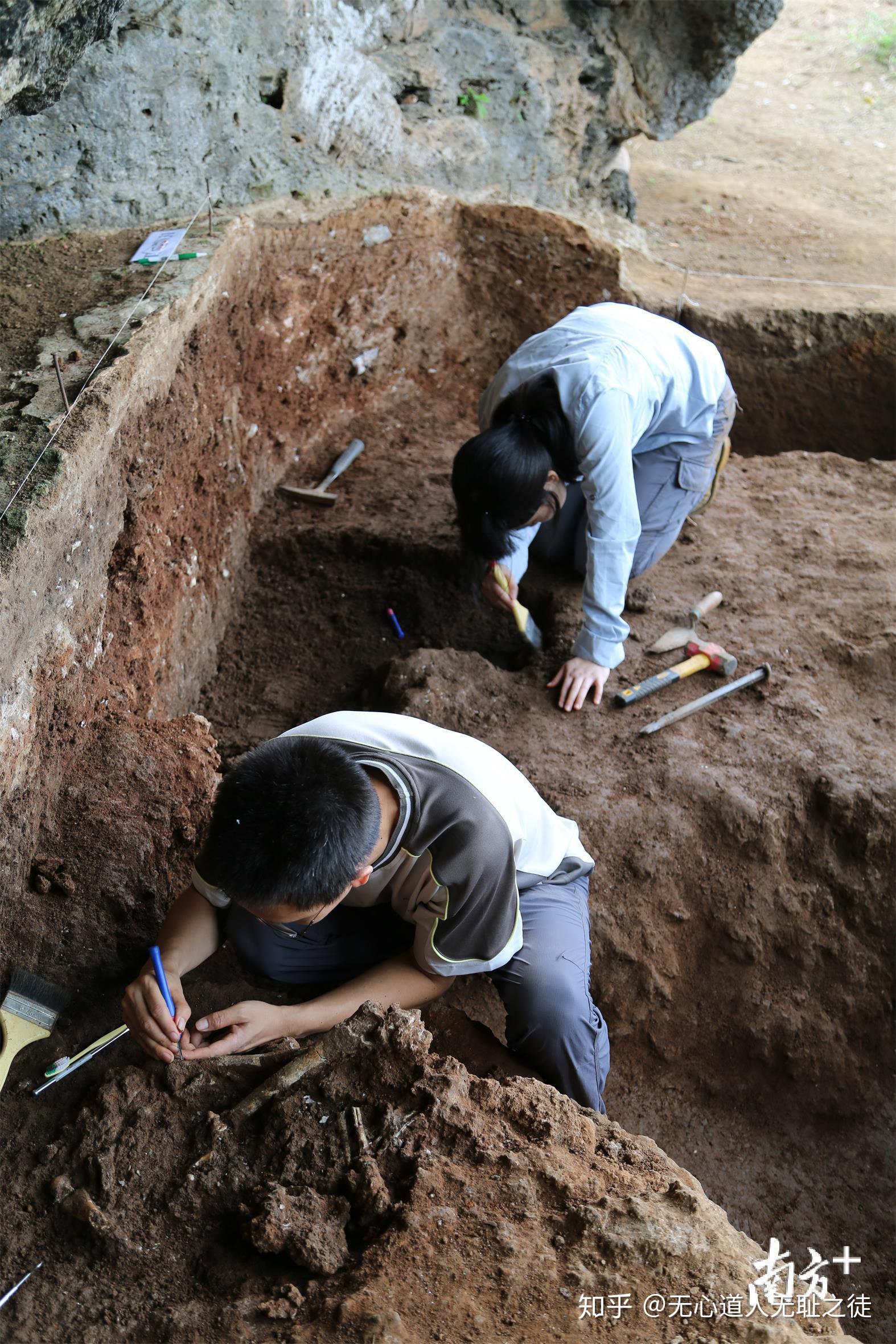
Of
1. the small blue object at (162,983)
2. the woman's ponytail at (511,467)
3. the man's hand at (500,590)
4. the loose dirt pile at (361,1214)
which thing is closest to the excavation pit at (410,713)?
the loose dirt pile at (361,1214)

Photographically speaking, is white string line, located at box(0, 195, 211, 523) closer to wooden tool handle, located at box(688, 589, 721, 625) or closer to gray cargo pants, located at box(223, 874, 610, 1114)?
gray cargo pants, located at box(223, 874, 610, 1114)

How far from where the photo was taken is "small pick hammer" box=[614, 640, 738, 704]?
9.54ft

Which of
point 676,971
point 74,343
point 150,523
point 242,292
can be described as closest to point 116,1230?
point 676,971

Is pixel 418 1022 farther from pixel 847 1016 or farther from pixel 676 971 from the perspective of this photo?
pixel 847 1016

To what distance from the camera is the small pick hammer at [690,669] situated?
9.54ft

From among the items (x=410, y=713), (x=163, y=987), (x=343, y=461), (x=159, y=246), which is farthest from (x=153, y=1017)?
(x=343, y=461)

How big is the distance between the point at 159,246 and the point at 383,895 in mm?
2224

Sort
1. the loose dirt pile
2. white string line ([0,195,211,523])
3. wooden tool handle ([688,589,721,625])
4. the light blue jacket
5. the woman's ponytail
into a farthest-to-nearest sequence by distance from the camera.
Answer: wooden tool handle ([688,589,721,625])
the light blue jacket
the woman's ponytail
white string line ([0,195,211,523])
the loose dirt pile

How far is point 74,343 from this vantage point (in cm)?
257

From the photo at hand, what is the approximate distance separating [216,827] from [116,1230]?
2.09 feet

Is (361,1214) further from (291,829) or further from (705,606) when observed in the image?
(705,606)

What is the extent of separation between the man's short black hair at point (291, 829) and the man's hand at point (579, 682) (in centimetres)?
141

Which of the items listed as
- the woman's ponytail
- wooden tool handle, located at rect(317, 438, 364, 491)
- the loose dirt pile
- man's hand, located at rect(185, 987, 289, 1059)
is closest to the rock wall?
wooden tool handle, located at rect(317, 438, 364, 491)

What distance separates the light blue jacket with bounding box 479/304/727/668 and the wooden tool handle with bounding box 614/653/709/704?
10 cm
